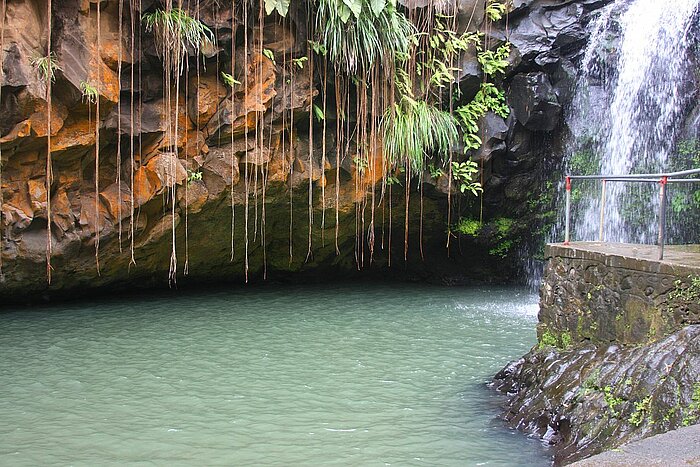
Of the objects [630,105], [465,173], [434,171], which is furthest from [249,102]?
[630,105]

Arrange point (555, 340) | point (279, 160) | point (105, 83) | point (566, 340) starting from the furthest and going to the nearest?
point (279, 160)
point (105, 83)
point (555, 340)
point (566, 340)

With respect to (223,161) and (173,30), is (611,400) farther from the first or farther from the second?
(173,30)

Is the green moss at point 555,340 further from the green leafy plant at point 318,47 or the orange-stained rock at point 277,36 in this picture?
the orange-stained rock at point 277,36

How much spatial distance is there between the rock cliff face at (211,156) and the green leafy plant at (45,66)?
1.7 inches

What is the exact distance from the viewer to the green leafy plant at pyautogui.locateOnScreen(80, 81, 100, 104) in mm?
8203

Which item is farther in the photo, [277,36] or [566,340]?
[277,36]

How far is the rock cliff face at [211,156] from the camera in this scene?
8.38 meters

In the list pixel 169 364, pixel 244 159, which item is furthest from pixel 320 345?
pixel 244 159

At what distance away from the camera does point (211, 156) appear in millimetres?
9609

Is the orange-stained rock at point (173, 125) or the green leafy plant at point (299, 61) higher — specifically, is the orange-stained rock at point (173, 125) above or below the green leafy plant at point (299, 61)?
below

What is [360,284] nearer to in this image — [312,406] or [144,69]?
[144,69]

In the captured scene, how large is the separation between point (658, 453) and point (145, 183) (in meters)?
8.00


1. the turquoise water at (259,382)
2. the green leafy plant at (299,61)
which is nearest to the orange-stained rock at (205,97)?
the green leafy plant at (299,61)

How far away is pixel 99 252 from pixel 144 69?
2.74m
